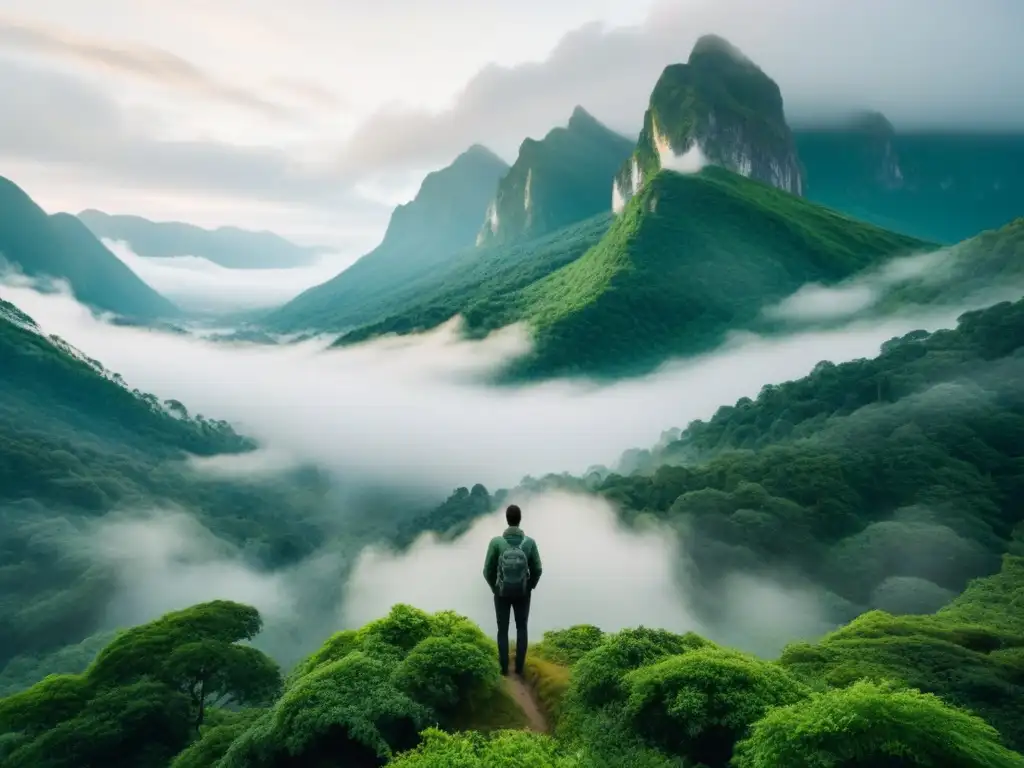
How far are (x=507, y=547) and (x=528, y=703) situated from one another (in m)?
3.01

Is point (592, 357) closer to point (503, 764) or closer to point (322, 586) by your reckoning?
point (322, 586)

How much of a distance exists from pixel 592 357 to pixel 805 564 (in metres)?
107

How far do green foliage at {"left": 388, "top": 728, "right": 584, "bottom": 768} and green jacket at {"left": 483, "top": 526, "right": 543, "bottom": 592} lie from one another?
316 cm

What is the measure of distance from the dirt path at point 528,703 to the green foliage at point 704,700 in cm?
174

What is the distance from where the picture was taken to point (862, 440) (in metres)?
A: 68.7

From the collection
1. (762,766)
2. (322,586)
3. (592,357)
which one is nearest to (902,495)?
(762,766)

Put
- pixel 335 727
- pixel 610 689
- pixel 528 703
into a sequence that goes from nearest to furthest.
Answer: pixel 335 727
pixel 610 689
pixel 528 703

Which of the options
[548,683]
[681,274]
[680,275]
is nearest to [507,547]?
[548,683]

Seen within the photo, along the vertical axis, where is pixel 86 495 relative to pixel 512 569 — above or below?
below

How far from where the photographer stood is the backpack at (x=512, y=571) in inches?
494

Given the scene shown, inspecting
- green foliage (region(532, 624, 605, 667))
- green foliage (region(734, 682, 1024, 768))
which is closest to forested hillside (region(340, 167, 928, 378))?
green foliage (region(532, 624, 605, 667))

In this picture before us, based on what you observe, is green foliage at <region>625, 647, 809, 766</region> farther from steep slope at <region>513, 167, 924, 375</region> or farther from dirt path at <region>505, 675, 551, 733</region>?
steep slope at <region>513, 167, 924, 375</region>

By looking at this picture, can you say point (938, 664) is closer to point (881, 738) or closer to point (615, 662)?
point (615, 662)

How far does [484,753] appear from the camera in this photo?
9.17 metres
